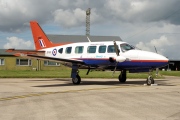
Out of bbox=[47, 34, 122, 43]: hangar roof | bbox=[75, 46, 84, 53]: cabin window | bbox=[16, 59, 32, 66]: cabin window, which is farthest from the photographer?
bbox=[47, 34, 122, 43]: hangar roof

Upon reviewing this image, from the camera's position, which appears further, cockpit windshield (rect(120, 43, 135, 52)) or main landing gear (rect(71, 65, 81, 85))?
main landing gear (rect(71, 65, 81, 85))

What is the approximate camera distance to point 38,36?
27.3m

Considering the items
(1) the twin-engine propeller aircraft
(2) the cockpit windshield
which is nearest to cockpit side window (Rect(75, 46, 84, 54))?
(1) the twin-engine propeller aircraft

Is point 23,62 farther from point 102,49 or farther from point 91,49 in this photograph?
point 102,49

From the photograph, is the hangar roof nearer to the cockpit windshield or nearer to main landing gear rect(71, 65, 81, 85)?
main landing gear rect(71, 65, 81, 85)

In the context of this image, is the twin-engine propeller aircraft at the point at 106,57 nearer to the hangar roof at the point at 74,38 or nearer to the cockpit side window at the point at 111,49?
the cockpit side window at the point at 111,49

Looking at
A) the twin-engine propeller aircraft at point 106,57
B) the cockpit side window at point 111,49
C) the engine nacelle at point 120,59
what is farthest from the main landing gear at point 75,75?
the engine nacelle at point 120,59

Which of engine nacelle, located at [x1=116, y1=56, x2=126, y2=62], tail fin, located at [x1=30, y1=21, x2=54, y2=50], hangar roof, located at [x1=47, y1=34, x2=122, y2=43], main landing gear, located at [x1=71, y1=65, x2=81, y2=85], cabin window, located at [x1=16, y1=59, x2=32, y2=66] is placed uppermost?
hangar roof, located at [x1=47, y1=34, x2=122, y2=43]

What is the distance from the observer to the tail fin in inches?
1049

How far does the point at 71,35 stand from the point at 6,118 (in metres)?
63.1

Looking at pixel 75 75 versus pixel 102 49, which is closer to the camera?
pixel 102 49

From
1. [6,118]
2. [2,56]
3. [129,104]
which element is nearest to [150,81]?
[129,104]

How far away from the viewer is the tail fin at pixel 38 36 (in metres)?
26.6

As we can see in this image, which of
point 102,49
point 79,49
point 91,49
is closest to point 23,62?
point 79,49
